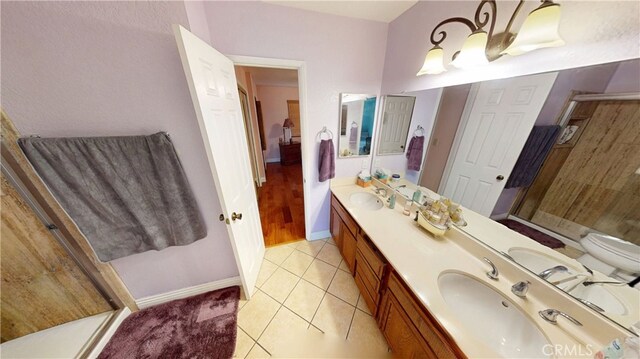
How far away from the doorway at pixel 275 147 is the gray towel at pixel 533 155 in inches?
73.1

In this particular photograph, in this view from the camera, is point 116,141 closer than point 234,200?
Yes

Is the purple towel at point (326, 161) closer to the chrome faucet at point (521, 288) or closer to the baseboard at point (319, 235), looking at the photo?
the baseboard at point (319, 235)

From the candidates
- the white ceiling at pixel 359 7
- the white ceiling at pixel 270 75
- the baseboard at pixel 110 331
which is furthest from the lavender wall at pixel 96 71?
the white ceiling at pixel 270 75

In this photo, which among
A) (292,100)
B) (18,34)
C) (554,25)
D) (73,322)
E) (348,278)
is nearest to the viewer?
(554,25)

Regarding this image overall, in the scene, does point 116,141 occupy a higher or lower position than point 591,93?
lower

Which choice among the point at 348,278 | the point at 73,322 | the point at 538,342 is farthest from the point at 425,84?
the point at 73,322

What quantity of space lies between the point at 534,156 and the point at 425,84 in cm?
85

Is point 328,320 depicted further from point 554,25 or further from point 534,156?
point 554,25

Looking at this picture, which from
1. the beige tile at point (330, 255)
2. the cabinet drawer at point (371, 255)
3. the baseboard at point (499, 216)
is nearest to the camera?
the baseboard at point (499, 216)

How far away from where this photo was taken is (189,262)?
1485 mm

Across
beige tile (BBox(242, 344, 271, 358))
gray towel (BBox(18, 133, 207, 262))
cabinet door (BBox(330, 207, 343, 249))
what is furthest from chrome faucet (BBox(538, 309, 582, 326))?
gray towel (BBox(18, 133, 207, 262))

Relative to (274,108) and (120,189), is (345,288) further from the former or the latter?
(274,108)

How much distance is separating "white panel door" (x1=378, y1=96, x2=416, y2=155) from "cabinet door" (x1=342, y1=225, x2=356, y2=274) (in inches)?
39.3

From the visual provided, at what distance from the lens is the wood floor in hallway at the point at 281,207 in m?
2.37
